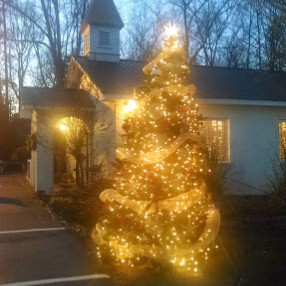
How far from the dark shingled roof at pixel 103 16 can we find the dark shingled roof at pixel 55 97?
13.2 ft

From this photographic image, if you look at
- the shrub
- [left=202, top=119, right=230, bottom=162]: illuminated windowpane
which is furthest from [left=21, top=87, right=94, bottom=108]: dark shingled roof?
the shrub

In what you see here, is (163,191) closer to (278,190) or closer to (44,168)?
(278,190)

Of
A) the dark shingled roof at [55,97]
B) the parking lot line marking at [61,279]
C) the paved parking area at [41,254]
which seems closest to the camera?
the parking lot line marking at [61,279]

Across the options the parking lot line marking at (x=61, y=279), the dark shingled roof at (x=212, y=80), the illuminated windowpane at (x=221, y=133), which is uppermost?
the dark shingled roof at (x=212, y=80)

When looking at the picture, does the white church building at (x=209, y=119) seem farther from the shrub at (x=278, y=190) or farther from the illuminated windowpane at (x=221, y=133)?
the shrub at (x=278, y=190)

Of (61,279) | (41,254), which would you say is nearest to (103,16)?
(41,254)

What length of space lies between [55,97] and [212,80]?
5.48 m

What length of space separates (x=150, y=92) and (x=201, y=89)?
24.3 feet

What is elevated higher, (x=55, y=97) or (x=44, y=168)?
(x=55, y=97)

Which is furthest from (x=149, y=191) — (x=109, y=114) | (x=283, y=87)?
(x=283, y=87)

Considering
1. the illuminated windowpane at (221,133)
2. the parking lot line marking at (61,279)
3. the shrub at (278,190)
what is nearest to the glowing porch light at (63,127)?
the illuminated windowpane at (221,133)

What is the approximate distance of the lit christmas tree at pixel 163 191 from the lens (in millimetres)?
6270

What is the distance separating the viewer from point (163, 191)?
6.32 meters

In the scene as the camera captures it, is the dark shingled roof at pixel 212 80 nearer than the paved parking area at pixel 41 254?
No
